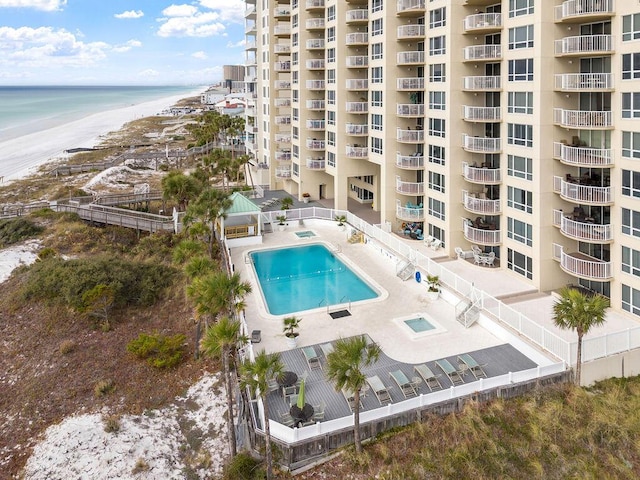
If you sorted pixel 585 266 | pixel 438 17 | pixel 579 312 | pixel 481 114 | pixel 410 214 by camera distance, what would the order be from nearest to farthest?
pixel 579 312, pixel 585 266, pixel 481 114, pixel 438 17, pixel 410 214

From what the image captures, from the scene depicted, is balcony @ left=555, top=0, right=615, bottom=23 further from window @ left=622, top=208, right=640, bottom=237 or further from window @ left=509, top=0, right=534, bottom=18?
window @ left=622, top=208, right=640, bottom=237

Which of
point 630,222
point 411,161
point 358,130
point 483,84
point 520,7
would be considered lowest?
point 630,222

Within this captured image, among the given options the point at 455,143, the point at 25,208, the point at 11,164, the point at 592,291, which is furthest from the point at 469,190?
the point at 11,164

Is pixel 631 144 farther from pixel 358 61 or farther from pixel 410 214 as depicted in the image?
pixel 358 61

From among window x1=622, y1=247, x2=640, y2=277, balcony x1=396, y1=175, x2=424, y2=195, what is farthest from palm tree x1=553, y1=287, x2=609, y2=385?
balcony x1=396, y1=175, x2=424, y2=195

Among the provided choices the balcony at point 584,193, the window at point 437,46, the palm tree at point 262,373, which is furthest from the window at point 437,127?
the palm tree at point 262,373

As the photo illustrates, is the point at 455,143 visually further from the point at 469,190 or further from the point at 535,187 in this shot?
the point at 535,187

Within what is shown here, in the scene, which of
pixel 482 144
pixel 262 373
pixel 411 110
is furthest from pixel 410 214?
pixel 262 373

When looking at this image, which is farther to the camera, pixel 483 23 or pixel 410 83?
pixel 410 83
